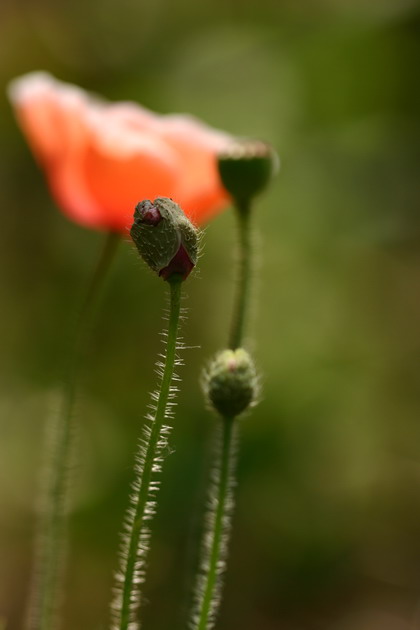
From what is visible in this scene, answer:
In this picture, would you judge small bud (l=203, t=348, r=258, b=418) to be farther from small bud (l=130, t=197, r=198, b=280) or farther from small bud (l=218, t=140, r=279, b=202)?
small bud (l=218, t=140, r=279, b=202)

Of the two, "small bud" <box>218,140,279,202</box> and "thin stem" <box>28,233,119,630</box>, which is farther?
"small bud" <box>218,140,279,202</box>

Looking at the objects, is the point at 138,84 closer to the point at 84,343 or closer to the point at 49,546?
the point at 84,343

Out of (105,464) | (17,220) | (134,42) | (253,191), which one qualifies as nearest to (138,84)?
(134,42)

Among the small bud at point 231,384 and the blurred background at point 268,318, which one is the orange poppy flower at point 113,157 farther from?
the blurred background at point 268,318

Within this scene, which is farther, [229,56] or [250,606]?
[229,56]

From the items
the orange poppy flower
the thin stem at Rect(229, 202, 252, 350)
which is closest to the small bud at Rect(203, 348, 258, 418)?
the thin stem at Rect(229, 202, 252, 350)

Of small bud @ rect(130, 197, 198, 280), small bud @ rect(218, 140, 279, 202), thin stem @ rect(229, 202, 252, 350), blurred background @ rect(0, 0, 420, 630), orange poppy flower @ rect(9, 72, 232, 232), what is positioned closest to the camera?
small bud @ rect(130, 197, 198, 280)

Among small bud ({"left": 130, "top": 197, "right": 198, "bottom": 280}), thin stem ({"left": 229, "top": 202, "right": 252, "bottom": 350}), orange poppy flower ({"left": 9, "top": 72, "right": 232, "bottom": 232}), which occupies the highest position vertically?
orange poppy flower ({"left": 9, "top": 72, "right": 232, "bottom": 232})
